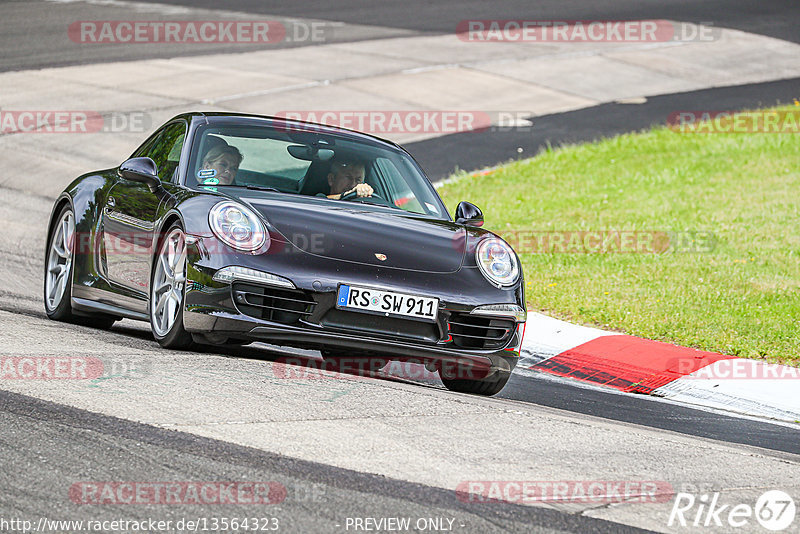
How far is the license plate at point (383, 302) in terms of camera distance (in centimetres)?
621

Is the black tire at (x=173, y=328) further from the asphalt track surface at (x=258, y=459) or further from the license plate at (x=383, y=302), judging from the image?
the license plate at (x=383, y=302)

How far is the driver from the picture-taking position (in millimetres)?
7438

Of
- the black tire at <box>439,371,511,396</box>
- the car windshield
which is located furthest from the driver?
the black tire at <box>439,371,511,396</box>

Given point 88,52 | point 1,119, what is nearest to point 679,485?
point 1,119

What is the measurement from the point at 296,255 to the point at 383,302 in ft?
1.68

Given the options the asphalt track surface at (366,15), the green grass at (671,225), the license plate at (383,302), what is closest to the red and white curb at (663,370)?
the green grass at (671,225)

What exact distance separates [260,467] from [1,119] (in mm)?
14248

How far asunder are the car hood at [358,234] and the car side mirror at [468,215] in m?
0.42

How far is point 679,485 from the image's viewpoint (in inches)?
188

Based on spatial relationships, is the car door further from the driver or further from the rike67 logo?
the rike67 logo

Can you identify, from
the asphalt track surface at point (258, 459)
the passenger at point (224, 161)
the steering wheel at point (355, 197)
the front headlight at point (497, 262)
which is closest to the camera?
the asphalt track surface at point (258, 459)

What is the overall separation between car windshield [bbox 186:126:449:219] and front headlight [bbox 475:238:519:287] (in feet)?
2.46

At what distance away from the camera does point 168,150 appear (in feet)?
25.6

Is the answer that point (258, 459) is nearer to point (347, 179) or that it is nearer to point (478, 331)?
point (478, 331)
